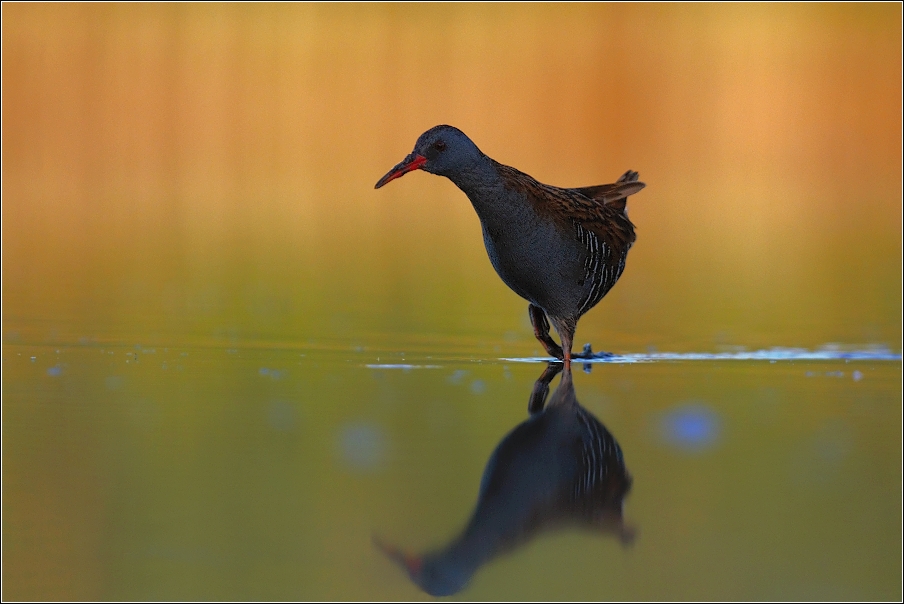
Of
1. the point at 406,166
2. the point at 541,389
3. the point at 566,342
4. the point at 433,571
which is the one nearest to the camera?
the point at 433,571

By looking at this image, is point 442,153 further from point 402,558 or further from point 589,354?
point 402,558

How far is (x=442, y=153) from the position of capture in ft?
19.5

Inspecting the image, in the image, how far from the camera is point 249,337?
268 inches

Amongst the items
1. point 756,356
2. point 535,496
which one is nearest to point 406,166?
point 756,356

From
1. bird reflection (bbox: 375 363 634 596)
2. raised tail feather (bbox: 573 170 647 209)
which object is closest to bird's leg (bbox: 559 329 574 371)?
raised tail feather (bbox: 573 170 647 209)

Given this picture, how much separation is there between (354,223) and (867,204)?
28.1 ft

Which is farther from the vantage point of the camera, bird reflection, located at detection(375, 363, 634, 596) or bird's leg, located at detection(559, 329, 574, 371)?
bird's leg, located at detection(559, 329, 574, 371)

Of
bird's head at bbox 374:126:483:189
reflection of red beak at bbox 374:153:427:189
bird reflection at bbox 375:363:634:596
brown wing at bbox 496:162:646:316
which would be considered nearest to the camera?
bird reflection at bbox 375:363:634:596

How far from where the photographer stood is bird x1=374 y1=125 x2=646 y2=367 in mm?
5953

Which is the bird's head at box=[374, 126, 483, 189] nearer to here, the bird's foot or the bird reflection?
the bird's foot

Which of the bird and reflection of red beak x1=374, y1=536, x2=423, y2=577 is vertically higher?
the bird

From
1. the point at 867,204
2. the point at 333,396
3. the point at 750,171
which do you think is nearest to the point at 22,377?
the point at 333,396

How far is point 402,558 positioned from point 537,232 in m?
3.22

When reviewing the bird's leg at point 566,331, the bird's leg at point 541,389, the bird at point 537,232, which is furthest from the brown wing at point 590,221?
the bird's leg at point 541,389
